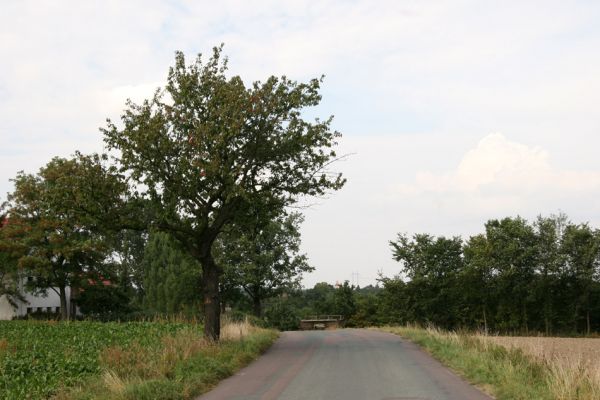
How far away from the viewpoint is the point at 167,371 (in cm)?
1311

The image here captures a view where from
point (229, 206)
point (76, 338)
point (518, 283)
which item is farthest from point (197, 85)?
point (518, 283)

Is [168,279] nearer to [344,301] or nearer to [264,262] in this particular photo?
[264,262]

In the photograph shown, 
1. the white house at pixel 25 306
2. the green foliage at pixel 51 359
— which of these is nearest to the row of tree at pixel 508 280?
the green foliage at pixel 51 359

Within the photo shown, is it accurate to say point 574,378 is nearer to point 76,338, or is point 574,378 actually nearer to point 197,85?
point 197,85

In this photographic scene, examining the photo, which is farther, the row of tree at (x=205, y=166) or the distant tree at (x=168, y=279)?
the distant tree at (x=168, y=279)

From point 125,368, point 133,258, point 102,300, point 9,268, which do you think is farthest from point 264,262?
point 125,368

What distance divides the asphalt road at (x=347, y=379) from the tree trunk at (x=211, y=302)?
240 centimetres

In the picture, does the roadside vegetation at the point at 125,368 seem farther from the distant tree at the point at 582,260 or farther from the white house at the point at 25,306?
the white house at the point at 25,306

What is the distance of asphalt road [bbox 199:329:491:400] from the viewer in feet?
36.7

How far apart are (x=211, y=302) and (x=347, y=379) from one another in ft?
29.4

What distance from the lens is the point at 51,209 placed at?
21.6 metres

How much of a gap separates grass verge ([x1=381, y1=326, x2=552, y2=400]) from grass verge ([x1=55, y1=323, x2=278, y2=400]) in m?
5.64

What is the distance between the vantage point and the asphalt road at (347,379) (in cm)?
1118

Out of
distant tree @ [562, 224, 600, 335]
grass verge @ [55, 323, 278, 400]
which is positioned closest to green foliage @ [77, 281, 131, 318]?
grass verge @ [55, 323, 278, 400]
